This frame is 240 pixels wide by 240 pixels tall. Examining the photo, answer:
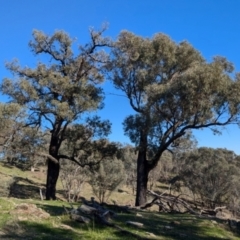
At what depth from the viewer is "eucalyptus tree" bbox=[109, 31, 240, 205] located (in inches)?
771

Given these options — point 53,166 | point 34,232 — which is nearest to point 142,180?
point 53,166

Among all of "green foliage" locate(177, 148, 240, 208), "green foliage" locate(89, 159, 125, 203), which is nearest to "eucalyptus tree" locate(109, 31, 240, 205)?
"green foliage" locate(89, 159, 125, 203)

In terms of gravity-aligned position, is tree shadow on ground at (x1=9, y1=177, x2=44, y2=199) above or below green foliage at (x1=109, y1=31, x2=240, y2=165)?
below

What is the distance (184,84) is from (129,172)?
47.9 meters

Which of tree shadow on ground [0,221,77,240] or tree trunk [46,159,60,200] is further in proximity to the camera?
tree trunk [46,159,60,200]

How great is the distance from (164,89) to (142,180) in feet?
19.9

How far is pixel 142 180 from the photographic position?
22.0 metres

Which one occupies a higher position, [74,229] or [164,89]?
[164,89]

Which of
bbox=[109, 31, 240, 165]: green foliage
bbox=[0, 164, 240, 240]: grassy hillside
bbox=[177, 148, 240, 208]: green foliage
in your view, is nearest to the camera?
bbox=[0, 164, 240, 240]: grassy hillside

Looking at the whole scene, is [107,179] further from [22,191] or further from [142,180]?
[142,180]

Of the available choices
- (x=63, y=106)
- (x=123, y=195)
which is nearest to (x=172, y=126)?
(x=63, y=106)

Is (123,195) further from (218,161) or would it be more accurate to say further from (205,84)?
(205,84)

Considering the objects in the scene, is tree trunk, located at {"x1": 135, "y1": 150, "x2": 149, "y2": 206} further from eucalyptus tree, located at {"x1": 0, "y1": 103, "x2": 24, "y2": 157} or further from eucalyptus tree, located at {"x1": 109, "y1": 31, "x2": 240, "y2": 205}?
eucalyptus tree, located at {"x1": 0, "y1": 103, "x2": 24, "y2": 157}

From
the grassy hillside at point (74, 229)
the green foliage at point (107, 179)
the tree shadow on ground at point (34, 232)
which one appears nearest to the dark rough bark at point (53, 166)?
the grassy hillside at point (74, 229)
